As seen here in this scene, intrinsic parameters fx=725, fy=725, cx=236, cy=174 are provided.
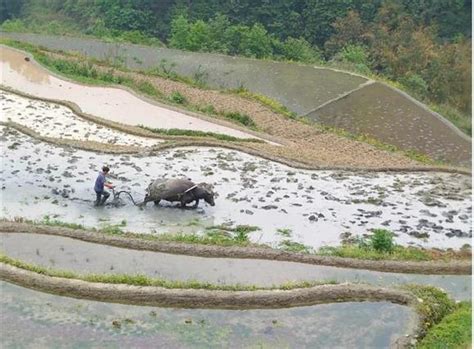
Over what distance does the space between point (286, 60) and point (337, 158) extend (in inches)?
635

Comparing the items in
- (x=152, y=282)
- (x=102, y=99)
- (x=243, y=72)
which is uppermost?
(x=243, y=72)

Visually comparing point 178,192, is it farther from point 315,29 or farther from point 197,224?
point 315,29

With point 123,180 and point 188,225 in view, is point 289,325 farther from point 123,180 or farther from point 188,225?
point 123,180

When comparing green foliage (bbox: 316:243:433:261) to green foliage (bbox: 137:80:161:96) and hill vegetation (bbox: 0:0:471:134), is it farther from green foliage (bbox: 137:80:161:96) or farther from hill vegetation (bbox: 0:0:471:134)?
hill vegetation (bbox: 0:0:471:134)

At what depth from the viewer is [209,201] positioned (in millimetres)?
13109

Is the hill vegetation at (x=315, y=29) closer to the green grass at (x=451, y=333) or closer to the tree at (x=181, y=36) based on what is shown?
the tree at (x=181, y=36)

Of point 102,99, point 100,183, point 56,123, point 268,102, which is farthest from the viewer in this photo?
point 268,102

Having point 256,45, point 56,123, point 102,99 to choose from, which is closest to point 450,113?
point 102,99

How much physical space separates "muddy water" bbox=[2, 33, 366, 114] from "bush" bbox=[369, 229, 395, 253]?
11763 millimetres

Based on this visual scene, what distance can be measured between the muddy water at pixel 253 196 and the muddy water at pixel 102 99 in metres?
3.27

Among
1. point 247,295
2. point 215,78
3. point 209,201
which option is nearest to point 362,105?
point 215,78

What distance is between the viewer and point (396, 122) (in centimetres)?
2125

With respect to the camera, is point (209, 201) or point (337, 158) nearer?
point (209, 201)

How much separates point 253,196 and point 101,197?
284cm
